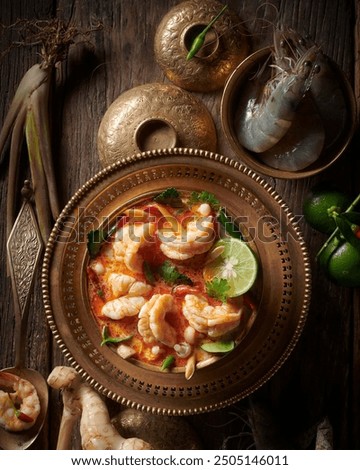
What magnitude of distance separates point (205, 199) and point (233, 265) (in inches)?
9.0

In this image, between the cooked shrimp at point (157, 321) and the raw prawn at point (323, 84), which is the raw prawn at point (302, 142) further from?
the cooked shrimp at point (157, 321)

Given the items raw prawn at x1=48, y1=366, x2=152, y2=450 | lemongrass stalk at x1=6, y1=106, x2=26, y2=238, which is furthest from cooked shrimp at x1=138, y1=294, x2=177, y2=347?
lemongrass stalk at x1=6, y1=106, x2=26, y2=238

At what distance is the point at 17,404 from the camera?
2250mm

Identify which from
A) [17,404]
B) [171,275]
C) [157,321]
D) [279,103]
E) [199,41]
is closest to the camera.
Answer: [157,321]

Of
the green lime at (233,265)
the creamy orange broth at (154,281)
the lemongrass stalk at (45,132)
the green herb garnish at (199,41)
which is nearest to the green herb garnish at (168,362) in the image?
the creamy orange broth at (154,281)

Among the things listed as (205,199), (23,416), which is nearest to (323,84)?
(205,199)

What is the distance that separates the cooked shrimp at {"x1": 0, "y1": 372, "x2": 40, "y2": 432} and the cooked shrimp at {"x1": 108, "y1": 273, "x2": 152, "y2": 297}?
2.07 feet

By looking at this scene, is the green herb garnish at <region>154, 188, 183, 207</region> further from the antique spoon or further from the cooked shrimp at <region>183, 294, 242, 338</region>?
the antique spoon

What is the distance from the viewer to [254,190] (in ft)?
6.49

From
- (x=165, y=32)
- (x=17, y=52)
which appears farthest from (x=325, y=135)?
(x=17, y=52)

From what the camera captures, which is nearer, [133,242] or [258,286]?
[133,242]

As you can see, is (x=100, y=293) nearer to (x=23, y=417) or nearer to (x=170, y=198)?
(x=170, y=198)

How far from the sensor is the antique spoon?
227 cm
